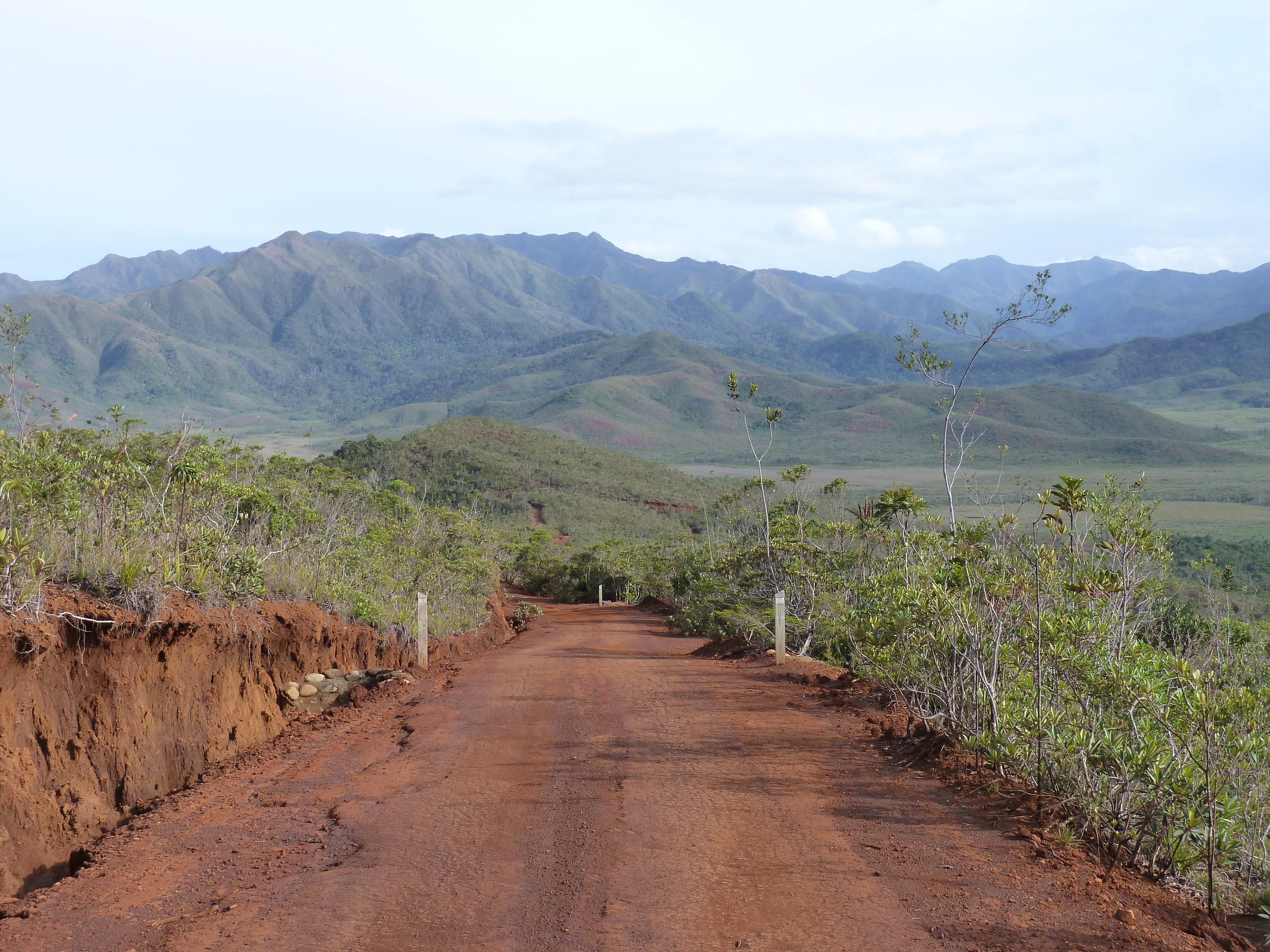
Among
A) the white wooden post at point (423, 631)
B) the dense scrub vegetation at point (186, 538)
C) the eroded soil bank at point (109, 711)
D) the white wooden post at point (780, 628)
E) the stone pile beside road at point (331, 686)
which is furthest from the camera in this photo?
the white wooden post at point (780, 628)

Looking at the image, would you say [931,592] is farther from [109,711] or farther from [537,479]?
[537,479]

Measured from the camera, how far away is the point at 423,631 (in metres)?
13.5

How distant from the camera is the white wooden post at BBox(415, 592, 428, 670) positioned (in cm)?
1340

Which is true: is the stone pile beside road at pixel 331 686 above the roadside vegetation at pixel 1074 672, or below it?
below

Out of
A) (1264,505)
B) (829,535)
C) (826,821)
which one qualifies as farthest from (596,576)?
(1264,505)

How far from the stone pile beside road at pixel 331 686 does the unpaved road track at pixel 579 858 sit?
1.15 m

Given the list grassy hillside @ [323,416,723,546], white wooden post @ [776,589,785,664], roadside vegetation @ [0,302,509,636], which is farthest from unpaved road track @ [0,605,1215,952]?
grassy hillside @ [323,416,723,546]

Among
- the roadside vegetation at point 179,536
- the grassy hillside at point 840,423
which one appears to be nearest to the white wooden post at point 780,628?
the roadside vegetation at point 179,536

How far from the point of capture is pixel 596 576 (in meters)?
45.9

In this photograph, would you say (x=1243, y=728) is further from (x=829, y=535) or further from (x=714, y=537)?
(x=714, y=537)

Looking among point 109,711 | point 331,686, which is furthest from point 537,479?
point 109,711

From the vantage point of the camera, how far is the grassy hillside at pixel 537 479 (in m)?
65.4

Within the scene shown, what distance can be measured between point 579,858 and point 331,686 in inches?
243

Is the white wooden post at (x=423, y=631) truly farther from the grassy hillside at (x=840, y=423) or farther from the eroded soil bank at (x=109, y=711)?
the grassy hillside at (x=840, y=423)
